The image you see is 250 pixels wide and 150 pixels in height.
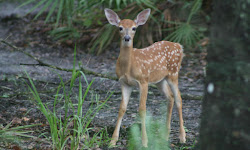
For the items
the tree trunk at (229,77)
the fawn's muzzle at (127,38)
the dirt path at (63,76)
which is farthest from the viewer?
the dirt path at (63,76)

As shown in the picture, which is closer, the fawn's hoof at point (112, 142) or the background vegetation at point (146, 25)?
the fawn's hoof at point (112, 142)

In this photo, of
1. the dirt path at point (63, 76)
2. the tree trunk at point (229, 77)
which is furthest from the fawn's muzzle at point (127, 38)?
the tree trunk at point (229, 77)

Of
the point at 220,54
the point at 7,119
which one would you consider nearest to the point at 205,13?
the point at 7,119

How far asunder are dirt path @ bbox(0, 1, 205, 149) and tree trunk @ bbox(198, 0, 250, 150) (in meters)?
0.70

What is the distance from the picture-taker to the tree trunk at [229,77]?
1979 millimetres

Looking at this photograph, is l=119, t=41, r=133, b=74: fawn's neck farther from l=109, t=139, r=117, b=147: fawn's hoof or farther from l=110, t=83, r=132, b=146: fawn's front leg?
l=109, t=139, r=117, b=147: fawn's hoof

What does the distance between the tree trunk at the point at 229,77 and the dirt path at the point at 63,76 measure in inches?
27.6

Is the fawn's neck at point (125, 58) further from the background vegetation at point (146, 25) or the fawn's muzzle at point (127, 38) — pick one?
the background vegetation at point (146, 25)

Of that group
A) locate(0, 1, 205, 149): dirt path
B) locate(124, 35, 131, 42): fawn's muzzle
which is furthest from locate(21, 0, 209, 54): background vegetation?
locate(124, 35, 131, 42): fawn's muzzle

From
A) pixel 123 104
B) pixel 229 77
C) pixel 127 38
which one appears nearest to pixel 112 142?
pixel 123 104

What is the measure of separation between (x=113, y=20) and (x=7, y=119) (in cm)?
165

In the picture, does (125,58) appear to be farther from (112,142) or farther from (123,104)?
(112,142)

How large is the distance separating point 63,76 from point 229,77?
5.24 meters

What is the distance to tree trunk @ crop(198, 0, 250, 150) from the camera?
77.9 inches
